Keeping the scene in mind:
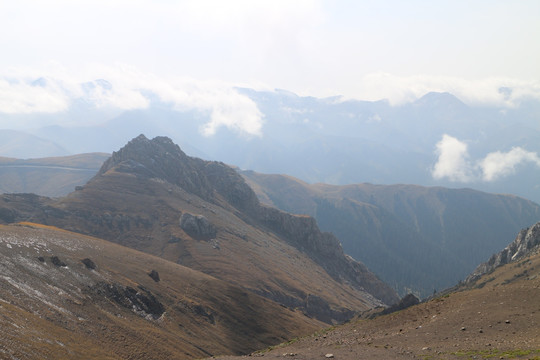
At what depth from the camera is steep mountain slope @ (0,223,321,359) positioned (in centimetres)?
4862

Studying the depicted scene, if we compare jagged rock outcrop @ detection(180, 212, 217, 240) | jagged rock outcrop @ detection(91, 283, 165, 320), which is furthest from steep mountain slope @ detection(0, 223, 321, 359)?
jagged rock outcrop @ detection(180, 212, 217, 240)

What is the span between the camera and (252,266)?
166 meters

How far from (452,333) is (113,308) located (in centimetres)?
5084

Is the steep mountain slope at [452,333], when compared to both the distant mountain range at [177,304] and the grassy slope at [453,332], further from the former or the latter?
the distant mountain range at [177,304]

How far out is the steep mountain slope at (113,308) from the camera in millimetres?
48625

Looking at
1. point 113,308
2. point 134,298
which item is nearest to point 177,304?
point 134,298

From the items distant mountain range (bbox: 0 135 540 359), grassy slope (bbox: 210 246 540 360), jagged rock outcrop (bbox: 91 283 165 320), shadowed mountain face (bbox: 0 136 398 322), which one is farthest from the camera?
shadowed mountain face (bbox: 0 136 398 322)

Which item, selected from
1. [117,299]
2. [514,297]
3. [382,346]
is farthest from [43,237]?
[514,297]

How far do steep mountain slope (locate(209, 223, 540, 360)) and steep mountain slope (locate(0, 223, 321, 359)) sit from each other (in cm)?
2312

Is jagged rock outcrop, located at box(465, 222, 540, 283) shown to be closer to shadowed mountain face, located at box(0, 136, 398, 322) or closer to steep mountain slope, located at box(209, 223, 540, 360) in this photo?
steep mountain slope, located at box(209, 223, 540, 360)

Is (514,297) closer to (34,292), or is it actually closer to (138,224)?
(34,292)

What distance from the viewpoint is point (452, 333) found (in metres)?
43.1

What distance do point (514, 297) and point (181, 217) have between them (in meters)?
143

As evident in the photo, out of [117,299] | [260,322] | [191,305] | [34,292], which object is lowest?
[260,322]
